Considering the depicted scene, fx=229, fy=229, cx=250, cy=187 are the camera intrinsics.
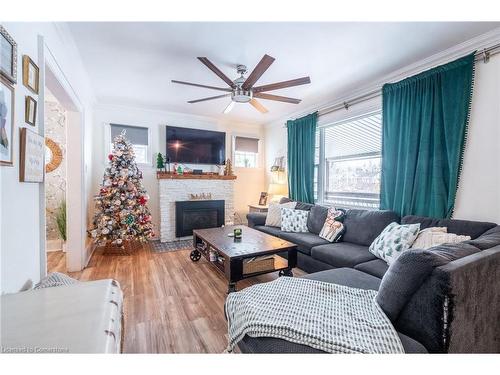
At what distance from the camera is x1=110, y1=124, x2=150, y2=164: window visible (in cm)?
429

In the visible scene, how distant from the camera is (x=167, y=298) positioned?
2295mm

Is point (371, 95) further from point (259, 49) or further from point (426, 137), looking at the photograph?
point (259, 49)

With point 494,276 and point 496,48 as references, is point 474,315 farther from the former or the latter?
point 496,48

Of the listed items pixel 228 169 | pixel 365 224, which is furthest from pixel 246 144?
pixel 365 224

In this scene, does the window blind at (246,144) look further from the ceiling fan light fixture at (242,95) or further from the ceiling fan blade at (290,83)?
the ceiling fan blade at (290,83)

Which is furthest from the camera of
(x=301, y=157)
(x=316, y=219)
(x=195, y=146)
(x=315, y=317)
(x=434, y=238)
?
(x=195, y=146)

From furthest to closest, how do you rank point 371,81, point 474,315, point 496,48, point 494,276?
point 371,81, point 496,48, point 494,276, point 474,315

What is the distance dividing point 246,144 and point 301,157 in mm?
1609

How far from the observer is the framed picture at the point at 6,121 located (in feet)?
3.55

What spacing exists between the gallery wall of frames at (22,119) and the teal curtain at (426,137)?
3.36m

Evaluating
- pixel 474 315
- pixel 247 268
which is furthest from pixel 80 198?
pixel 474 315

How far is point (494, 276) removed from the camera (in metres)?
1.37

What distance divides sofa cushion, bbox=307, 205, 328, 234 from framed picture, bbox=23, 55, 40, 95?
325 centimetres

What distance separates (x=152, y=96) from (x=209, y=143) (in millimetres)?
1470
